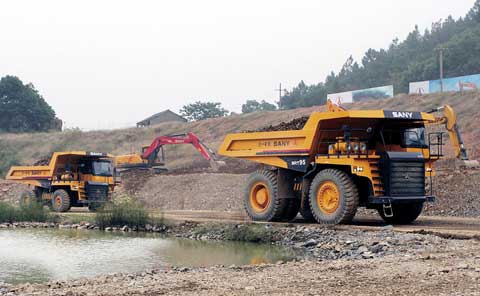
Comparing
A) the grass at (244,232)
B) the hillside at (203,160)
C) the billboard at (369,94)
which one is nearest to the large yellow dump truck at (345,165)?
the grass at (244,232)

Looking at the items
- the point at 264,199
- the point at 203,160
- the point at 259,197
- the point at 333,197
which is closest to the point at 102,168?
the point at 259,197

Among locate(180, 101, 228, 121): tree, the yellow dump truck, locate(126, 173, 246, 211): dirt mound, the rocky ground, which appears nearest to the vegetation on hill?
locate(180, 101, 228, 121): tree

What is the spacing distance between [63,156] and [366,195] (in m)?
16.3

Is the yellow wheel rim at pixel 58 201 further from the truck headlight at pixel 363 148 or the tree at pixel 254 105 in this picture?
the tree at pixel 254 105

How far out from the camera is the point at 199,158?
4472 cm

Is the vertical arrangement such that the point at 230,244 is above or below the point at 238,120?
below

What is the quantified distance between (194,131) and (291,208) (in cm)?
Result: 3944

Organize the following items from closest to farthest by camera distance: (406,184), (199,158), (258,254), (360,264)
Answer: (360,264) → (258,254) → (406,184) → (199,158)

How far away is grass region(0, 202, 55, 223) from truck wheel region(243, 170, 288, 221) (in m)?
8.87

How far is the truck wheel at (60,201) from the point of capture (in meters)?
27.5

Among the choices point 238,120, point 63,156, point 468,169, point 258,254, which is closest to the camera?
point 258,254

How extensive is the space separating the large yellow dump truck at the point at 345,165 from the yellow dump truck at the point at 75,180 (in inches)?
451

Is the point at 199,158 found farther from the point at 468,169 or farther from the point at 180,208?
the point at 468,169

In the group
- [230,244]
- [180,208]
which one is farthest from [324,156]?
[180,208]
